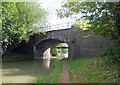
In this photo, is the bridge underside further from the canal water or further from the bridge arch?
the canal water

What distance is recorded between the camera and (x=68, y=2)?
947cm

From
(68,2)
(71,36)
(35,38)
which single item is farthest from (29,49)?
(68,2)

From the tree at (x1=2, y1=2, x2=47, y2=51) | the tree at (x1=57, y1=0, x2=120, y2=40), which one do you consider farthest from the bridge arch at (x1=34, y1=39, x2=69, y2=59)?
the tree at (x1=57, y1=0, x2=120, y2=40)

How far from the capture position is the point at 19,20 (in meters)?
23.2

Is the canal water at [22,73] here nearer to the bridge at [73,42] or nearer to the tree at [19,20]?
the bridge at [73,42]

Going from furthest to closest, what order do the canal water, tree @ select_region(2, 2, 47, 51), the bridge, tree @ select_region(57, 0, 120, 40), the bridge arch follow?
the bridge arch, the bridge, tree @ select_region(2, 2, 47, 51), the canal water, tree @ select_region(57, 0, 120, 40)

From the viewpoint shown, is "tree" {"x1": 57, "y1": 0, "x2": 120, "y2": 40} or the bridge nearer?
"tree" {"x1": 57, "y1": 0, "x2": 120, "y2": 40}

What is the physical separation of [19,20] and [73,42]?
5441 mm

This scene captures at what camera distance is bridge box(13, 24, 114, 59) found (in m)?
21.5

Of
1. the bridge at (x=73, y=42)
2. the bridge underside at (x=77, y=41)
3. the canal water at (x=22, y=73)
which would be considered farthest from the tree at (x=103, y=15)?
the bridge underside at (x=77, y=41)

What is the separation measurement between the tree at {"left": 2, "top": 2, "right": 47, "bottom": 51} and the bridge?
1.79 metres

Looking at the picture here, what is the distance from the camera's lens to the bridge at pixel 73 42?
21.5m

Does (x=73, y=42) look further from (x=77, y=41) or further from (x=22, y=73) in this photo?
(x=22, y=73)

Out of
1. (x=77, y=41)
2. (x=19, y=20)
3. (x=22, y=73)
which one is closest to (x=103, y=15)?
(x=22, y=73)
